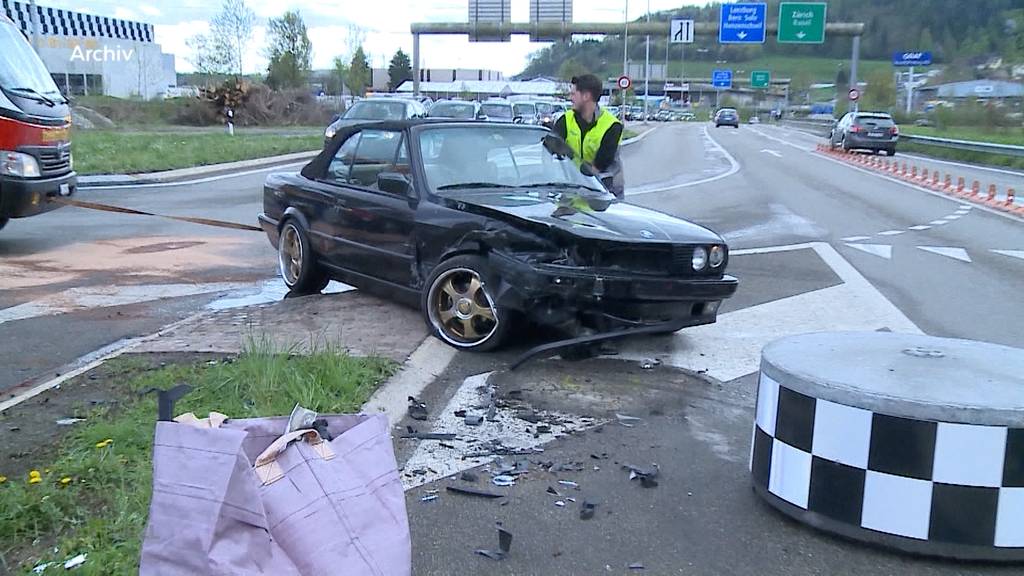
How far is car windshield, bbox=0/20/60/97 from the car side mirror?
546 centimetres

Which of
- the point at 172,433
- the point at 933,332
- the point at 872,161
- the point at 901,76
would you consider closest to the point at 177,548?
the point at 172,433

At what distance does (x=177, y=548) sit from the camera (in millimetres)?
2443

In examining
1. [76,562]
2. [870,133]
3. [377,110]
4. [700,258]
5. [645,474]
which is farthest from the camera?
[870,133]

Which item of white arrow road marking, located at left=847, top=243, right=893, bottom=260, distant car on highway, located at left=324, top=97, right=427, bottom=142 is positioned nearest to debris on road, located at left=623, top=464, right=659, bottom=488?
white arrow road marking, located at left=847, top=243, right=893, bottom=260

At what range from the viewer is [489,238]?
6.16m

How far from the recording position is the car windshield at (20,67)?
34.0ft

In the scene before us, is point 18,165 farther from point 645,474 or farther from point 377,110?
point 377,110

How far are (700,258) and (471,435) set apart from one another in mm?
2127

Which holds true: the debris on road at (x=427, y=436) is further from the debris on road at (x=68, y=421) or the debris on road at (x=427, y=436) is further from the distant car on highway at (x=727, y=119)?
the distant car on highway at (x=727, y=119)

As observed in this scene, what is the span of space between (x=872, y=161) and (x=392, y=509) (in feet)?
100

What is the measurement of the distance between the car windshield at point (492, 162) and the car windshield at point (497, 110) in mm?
23596

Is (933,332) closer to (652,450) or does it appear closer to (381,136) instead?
(652,450)

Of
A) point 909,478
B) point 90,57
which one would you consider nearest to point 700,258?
point 909,478

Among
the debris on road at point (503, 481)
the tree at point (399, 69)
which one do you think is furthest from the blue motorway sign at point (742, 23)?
the tree at point (399, 69)
